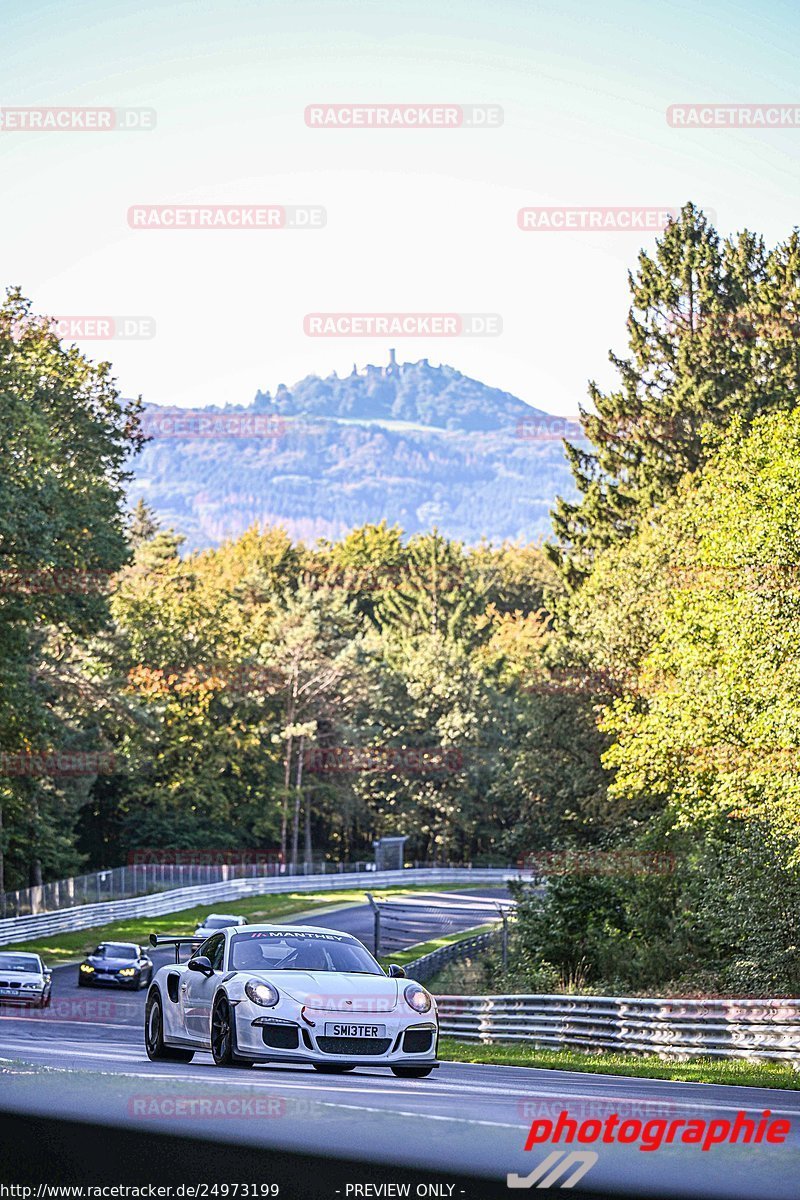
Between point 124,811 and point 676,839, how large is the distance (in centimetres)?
5296

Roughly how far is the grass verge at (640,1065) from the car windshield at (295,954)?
493 cm

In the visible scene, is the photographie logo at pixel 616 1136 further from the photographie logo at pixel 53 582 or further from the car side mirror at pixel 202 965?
the photographie logo at pixel 53 582

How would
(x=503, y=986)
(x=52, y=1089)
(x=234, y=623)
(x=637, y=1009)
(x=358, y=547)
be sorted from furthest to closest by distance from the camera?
(x=358, y=547) → (x=234, y=623) → (x=503, y=986) → (x=637, y=1009) → (x=52, y=1089)

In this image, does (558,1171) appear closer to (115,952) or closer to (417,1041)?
(417,1041)

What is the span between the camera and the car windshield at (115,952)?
4431 centimetres

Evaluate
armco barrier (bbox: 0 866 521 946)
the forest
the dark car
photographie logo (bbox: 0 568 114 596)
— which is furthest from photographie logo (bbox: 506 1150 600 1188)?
armco barrier (bbox: 0 866 521 946)

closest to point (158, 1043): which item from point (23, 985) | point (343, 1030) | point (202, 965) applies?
point (202, 965)

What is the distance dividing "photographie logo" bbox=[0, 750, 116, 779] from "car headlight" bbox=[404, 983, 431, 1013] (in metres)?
37.2

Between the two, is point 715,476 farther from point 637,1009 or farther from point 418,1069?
point 418,1069

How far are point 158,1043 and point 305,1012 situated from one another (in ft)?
8.95

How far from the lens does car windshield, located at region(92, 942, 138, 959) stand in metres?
44.3

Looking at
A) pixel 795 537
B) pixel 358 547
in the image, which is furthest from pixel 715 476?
pixel 358 547

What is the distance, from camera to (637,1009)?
961 inches

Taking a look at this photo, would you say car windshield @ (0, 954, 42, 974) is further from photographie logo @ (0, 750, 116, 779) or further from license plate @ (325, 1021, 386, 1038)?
license plate @ (325, 1021, 386, 1038)
